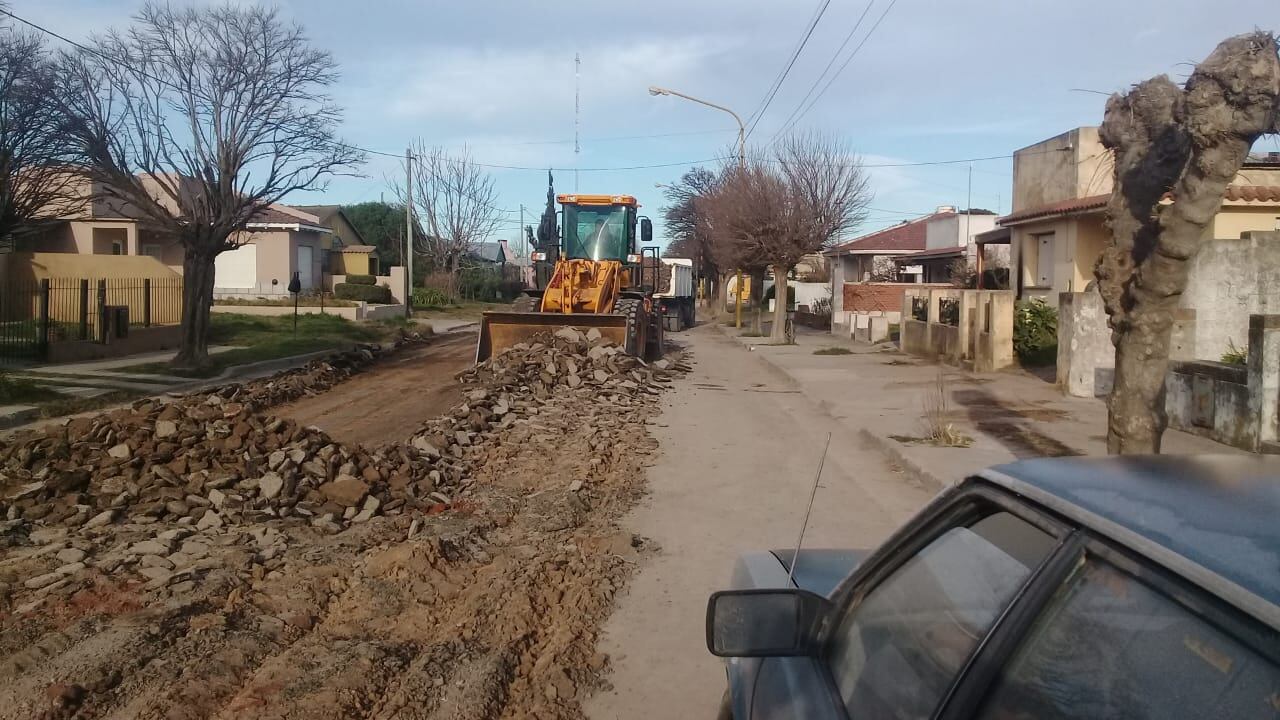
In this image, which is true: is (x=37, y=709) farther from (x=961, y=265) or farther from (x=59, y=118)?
(x=961, y=265)

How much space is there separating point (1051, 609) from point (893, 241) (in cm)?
5154

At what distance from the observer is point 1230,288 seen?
15.0 m

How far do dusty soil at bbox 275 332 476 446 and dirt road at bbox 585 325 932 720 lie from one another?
3.24m

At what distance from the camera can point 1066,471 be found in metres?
2.36

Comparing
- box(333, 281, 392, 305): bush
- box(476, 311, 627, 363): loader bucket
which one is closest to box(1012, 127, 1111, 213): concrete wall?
box(476, 311, 627, 363): loader bucket

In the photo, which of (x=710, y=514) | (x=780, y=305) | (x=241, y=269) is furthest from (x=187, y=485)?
(x=241, y=269)

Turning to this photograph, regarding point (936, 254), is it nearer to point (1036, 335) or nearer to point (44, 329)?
point (1036, 335)

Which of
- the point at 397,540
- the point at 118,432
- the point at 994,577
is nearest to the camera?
the point at 994,577

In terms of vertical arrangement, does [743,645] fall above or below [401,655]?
above

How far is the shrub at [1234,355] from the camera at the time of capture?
13.5 meters

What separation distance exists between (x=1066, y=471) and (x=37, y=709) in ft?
14.6

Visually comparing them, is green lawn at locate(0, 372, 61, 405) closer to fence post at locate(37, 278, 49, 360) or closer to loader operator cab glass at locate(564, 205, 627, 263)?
fence post at locate(37, 278, 49, 360)

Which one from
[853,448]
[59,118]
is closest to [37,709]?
[853,448]

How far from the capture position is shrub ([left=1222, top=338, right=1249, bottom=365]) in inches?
531
